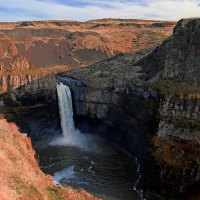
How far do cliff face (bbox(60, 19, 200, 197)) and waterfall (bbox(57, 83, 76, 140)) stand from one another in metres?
1.51

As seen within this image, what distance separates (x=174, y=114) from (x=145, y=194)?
1159 centimetres

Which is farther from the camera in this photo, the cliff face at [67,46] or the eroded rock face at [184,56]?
the cliff face at [67,46]

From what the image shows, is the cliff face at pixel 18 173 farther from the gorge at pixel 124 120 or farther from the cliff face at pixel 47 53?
the cliff face at pixel 47 53

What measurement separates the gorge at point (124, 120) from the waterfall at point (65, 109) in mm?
182

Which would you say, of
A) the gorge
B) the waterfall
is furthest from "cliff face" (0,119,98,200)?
the waterfall

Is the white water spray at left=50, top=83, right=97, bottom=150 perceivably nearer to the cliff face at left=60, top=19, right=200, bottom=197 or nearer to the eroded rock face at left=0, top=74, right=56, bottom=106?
the cliff face at left=60, top=19, right=200, bottom=197

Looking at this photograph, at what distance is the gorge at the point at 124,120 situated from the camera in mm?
57594

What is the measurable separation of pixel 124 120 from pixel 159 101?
A: 40.4 feet

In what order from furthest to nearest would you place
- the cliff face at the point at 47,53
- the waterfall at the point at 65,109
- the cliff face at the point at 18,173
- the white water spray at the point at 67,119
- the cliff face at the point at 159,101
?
the cliff face at the point at 47,53 → the waterfall at the point at 65,109 → the white water spray at the point at 67,119 → the cliff face at the point at 159,101 → the cliff face at the point at 18,173

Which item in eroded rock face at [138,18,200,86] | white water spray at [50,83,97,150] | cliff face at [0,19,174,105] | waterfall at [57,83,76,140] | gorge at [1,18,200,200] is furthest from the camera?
cliff face at [0,19,174,105]

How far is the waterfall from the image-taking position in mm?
82250

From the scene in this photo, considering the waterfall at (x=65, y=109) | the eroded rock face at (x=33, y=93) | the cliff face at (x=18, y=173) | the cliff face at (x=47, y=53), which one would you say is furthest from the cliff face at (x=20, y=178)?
the cliff face at (x=47, y=53)

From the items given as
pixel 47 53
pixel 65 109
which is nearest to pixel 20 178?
pixel 65 109

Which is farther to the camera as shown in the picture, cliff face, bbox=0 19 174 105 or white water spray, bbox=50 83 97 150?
cliff face, bbox=0 19 174 105
